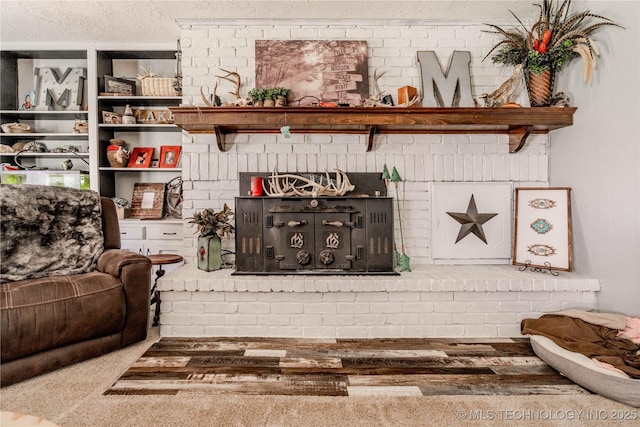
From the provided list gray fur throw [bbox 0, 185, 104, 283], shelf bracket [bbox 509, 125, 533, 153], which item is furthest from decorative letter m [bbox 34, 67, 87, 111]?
shelf bracket [bbox 509, 125, 533, 153]

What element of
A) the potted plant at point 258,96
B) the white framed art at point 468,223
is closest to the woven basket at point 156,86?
the potted plant at point 258,96

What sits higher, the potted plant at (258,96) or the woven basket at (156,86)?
the woven basket at (156,86)

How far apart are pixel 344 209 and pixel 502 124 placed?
1.23m

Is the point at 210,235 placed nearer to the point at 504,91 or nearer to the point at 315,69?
the point at 315,69

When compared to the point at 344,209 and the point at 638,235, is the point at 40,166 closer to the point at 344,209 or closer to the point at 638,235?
the point at 344,209

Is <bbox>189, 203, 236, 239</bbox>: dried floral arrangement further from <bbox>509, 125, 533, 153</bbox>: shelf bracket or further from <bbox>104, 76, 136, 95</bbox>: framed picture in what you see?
<bbox>509, 125, 533, 153</bbox>: shelf bracket

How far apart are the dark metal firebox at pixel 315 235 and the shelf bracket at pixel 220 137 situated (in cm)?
A: 51

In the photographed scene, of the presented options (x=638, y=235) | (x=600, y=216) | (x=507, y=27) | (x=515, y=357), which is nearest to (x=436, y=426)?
(x=515, y=357)

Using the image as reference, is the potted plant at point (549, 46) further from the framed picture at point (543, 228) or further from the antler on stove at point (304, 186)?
the antler on stove at point (304, 186)

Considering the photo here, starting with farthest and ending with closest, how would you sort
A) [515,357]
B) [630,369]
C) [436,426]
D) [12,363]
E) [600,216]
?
1. [600,216]
2. [515,357]
3. [12,363]
4. [630,369]
5. [436,426]

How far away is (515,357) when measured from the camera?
6.73ft

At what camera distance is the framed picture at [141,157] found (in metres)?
3.47

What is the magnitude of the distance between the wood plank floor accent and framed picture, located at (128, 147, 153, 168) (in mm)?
1914

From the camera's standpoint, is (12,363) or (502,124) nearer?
(12,363)
